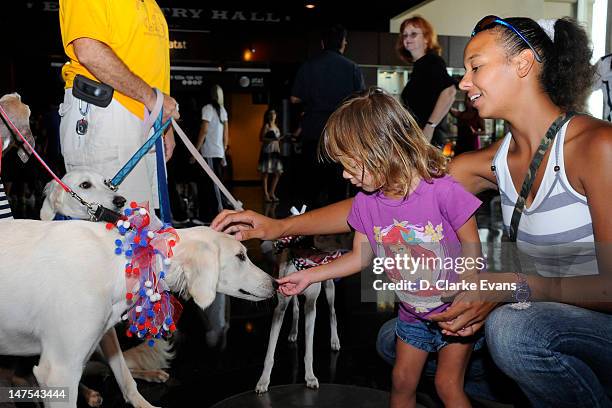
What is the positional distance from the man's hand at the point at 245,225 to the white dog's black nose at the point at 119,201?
2.05 feet

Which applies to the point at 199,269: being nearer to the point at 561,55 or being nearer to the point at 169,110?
the point at 169,110

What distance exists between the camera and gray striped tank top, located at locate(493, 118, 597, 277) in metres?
1.88

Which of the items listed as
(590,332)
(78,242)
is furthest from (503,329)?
(78,242)

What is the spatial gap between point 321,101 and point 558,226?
→ 3.55m

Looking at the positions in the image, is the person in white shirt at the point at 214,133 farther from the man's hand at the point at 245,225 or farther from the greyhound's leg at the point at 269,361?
the man's hand at the point at 245,225

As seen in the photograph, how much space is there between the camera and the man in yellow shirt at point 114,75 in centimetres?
257

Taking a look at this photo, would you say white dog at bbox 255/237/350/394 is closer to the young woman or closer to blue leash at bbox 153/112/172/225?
blue leash at bbox 153/112/172/225

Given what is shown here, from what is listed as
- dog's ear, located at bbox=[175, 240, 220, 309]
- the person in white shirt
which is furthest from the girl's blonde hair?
the person in white shirt

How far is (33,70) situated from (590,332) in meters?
14.5

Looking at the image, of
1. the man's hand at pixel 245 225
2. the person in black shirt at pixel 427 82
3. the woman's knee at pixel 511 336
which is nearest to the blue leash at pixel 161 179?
the man's hand at pixel 245 225

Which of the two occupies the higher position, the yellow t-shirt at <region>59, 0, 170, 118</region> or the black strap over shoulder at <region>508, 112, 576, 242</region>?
the yellow t-shirt at <region>59, 0, 170, 118</region>

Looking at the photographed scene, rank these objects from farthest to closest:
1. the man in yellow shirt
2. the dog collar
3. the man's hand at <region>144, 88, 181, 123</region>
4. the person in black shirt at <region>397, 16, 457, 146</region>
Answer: the person in black shirt at <region>397, 16, 457, 146</region>
the man's hand at <region>144, 88, 181, 123</region>
the man in yellow shirt
the dog collar

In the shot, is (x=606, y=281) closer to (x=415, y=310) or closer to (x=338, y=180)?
(x=415, y=310)

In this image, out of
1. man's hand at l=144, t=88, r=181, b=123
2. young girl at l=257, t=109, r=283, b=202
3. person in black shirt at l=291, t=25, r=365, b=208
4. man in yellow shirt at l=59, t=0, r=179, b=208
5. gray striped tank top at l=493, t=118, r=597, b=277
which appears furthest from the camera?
young girl at l=257, t=109, r=283, b=202
